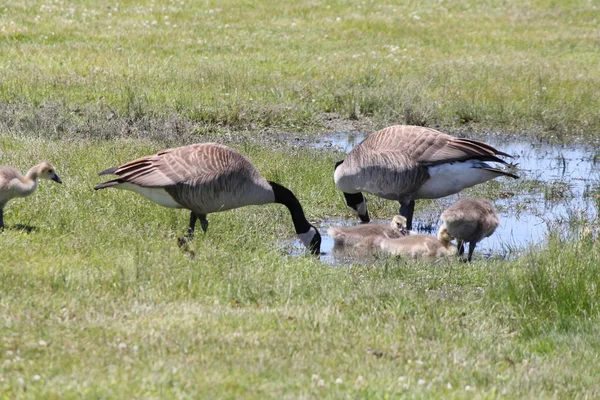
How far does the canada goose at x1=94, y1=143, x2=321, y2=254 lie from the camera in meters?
9.12

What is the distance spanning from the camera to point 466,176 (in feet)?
35.7

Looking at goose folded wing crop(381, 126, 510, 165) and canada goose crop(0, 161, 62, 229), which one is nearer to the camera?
canada goose crop(0, 161, 62, 229)

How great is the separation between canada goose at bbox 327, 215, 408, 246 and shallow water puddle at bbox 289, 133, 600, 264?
129 mm

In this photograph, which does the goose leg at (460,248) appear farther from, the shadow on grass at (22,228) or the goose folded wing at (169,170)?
the shadow on grass at (22,228)

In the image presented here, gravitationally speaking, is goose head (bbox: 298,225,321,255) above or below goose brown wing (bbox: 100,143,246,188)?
below

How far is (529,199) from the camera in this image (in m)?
12.4

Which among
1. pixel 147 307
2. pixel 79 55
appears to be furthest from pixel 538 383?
pixel 79 55

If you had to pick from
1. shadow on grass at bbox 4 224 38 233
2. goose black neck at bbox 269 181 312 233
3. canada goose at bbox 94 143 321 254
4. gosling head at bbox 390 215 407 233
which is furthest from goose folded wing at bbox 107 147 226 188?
gosling head at bbox 390 215 407 233

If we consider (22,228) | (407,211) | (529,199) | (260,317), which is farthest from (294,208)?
(529,199)

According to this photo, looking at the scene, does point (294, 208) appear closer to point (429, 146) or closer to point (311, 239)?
point (311, 239)

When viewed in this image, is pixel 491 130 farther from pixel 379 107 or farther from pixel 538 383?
pixel 538 383

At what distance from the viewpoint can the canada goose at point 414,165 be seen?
10766 mm

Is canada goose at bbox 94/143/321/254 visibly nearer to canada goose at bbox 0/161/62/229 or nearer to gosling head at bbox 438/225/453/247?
→ canada goose at bbox 0/161/62/229

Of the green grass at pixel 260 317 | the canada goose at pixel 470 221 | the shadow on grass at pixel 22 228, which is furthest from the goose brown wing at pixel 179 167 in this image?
the canada goose at pixel 470 221
